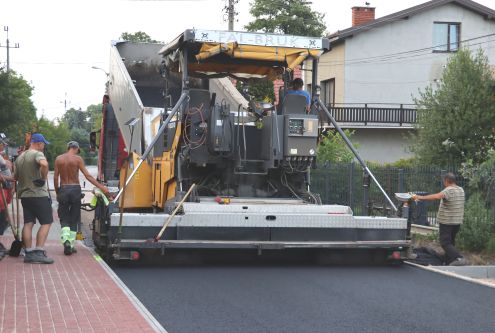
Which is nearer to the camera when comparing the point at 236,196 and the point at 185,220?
the point at 185,220

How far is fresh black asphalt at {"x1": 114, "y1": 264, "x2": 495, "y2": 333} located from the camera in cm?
720

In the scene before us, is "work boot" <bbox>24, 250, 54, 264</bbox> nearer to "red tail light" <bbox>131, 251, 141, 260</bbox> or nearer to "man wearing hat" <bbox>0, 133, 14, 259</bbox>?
"man wearing hat" <bbox>0, 133, 14, 259</bbox>

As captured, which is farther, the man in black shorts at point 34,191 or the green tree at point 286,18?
the green tree at point 286,18

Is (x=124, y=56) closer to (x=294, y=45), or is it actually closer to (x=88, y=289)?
(x=294, y=45)

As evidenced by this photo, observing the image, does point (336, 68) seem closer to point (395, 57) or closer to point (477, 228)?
point (395, 57)

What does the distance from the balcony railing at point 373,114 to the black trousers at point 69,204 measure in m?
22.4

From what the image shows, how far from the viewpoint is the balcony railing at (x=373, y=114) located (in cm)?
3328

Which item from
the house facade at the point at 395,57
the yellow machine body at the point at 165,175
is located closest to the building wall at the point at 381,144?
the house facade at the point at 395,57

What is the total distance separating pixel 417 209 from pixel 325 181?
4.08 meters

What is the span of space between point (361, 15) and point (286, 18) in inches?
233

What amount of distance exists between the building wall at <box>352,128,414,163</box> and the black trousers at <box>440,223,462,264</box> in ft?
72.6

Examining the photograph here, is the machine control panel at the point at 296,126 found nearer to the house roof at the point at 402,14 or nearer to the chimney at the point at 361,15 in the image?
the house roof at the point at 402,14

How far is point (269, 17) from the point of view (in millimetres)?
42719

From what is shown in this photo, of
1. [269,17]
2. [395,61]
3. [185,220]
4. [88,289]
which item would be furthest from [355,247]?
[269,17]
